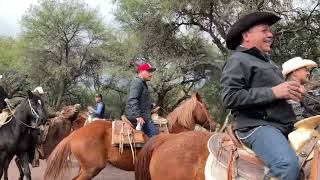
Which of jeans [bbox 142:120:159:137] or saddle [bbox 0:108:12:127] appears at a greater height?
saddle [bbox 0:108:12:127]

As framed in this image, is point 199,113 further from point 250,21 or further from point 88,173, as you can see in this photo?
point 250,21

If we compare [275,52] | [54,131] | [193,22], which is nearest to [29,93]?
[54,131]

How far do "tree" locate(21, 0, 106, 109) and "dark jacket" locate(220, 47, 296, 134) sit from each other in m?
30.3

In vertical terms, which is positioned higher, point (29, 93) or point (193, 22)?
point (193, 22)

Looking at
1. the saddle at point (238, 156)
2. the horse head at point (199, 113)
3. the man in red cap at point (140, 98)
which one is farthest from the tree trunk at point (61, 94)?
the saddle at point (238, 156)

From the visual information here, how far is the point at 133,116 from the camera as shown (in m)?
7.64

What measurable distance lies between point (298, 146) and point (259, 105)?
45 centimetres

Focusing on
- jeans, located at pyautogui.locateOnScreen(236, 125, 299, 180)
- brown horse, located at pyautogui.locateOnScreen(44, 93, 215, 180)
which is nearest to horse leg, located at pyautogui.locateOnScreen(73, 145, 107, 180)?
brown horse, located at pyautogui.locateOnScreen(44, 93, 215, 180)

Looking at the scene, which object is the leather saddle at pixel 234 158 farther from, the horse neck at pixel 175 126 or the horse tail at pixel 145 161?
the horse neck at pixel 175 126

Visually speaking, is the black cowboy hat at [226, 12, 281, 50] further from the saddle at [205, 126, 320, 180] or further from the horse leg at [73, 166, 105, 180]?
the horse leg at [73, 166, 105, 180]

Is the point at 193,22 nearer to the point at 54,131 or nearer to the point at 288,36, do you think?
the point at 288,36

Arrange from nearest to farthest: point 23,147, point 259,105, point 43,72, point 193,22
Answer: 1. point 259,105
2. point 23,147
3. point 193,22
4. point 43,72

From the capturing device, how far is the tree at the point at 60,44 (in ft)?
113

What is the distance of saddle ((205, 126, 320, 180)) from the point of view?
149 inches
